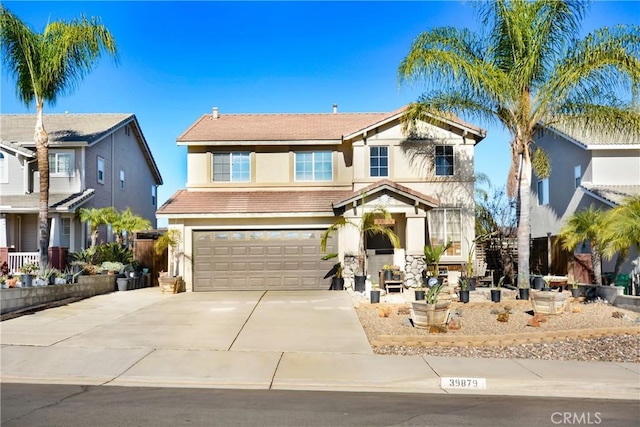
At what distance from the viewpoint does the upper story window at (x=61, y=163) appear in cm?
2341

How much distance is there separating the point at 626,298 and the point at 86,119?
24.5 metres

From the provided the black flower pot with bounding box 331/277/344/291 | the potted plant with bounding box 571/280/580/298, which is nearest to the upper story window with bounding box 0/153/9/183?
the black flower pot with bounding box 331/277/344/291

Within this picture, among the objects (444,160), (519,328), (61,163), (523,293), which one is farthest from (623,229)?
(61,163)

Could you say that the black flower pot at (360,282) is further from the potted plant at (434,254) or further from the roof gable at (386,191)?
the roof gable at (386,191)

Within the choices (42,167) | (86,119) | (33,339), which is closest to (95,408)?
(33,339)

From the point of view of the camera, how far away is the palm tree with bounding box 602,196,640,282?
14.0 meters

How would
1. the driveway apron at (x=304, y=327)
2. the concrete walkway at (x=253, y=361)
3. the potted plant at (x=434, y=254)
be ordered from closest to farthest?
the concrete walkway at (x=253, y=361)
the driveway apron at (x=304, y=327)
the potted plant at (x=434, y=254)

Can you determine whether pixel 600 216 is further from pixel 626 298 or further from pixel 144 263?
pixel 144 263

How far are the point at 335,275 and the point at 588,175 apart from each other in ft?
36.8

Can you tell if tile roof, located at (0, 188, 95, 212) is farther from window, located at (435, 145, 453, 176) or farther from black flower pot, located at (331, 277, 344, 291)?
window, located at (435, 145, 453, 176)

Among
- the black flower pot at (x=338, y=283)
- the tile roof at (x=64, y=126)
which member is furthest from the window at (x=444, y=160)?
the tile roof at (x=64, y=126)

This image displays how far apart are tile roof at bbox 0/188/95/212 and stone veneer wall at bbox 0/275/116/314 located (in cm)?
449

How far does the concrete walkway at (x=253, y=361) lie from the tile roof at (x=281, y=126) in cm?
909

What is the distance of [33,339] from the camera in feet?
34.9
